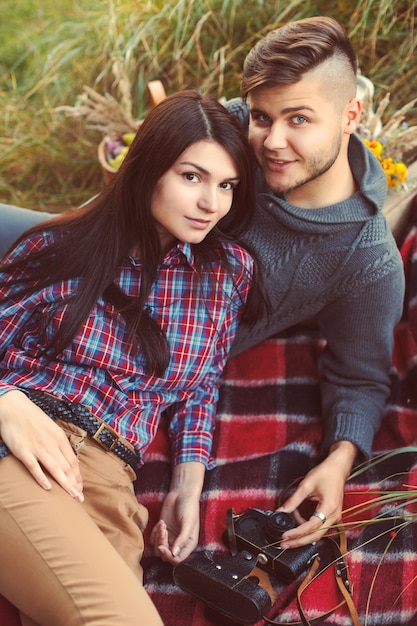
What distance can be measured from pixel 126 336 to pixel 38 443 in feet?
1.20

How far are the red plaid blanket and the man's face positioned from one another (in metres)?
0.61

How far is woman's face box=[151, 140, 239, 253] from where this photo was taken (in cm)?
181

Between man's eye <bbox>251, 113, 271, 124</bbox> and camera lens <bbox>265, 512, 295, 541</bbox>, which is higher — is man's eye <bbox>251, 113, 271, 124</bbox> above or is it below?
above

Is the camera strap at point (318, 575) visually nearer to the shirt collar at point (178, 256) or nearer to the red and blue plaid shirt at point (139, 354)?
the red and blue plaid shirt at point (139, 354)

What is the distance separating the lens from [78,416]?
6.11 ft

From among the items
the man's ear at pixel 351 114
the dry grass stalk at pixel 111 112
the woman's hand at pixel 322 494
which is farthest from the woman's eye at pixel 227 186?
the dry grass stalk at pixel 111 112

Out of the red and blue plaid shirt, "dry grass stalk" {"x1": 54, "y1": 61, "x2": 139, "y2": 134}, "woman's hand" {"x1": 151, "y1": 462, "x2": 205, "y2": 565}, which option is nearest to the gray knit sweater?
the red and blue plaid shirt

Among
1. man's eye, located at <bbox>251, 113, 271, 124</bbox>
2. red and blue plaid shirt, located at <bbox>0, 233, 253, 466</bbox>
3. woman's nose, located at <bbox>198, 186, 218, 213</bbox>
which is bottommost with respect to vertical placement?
red and blue plaid shirt, located at <bbox>0, 233, 253, 466</bbox>

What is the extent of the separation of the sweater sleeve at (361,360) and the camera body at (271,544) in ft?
1.02

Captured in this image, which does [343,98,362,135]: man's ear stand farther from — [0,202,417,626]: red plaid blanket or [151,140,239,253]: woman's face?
[0,202,417,626]: red plaid blanket

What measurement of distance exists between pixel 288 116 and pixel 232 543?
3.45 ft

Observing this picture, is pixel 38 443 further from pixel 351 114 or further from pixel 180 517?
pixel 351 114

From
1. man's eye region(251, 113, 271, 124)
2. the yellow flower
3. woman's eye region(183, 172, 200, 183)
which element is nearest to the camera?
woman's eye region(183, 172, 200, 183)

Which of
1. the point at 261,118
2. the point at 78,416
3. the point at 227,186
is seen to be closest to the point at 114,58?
the point at 261,118
